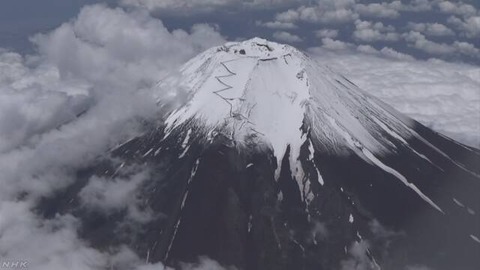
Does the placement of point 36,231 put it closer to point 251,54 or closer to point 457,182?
point 251,54

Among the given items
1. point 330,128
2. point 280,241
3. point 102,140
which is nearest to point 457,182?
point 330,128

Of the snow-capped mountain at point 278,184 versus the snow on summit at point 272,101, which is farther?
the snow on summit at point 272,101

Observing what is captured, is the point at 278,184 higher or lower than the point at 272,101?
lower

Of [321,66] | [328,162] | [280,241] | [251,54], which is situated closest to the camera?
[280,241]

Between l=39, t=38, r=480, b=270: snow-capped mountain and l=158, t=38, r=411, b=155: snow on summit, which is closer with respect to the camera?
l=39, t=38, r=480, b=270: snow-capped mountain

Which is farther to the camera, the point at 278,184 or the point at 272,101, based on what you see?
the point at 272,101

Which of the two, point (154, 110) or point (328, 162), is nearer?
point (328, 162)

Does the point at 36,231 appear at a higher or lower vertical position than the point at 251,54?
lower

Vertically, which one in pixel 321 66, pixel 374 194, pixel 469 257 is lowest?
pixel 469 257
